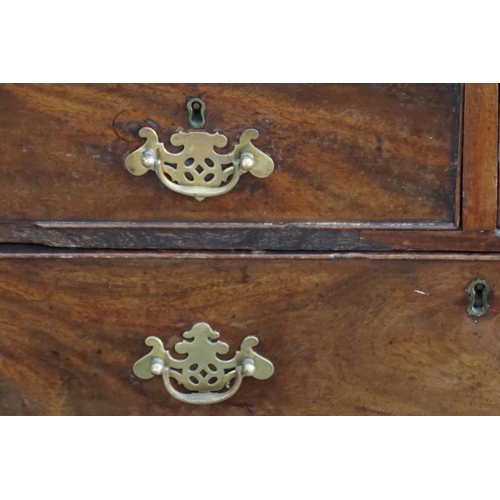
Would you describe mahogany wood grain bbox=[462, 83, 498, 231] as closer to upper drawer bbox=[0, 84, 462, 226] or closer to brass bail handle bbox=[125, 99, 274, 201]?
upper drawer bbox=[0, 84, 462, 226]

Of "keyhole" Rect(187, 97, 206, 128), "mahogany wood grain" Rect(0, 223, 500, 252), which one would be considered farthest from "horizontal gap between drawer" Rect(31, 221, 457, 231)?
"keyhole" Rect(187, 97, 206, 128)

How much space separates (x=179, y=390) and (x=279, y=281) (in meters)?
0.19

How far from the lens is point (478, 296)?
99cm

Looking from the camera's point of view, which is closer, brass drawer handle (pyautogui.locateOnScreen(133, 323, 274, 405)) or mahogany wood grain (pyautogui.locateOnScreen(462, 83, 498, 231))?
mahogany wood grain (pyautogui.locateOnScreen(462, 83, 498, 231))

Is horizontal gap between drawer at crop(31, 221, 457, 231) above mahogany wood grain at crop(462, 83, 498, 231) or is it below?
below

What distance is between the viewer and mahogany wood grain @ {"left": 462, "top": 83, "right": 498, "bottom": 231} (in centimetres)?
89

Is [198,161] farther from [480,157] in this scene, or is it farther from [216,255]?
[480,157]

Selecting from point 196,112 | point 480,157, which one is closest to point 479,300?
point 480,157

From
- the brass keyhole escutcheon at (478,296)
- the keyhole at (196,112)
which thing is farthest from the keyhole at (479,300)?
the keyhole at (196,112)

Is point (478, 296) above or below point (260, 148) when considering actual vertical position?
below

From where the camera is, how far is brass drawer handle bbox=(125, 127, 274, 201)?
35.8 inches

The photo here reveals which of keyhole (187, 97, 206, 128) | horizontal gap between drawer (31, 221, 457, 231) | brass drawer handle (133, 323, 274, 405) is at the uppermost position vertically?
keyhole (187, 97, 206, 128)

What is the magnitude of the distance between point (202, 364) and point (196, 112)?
30 centimetres

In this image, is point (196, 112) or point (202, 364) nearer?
point (196, 112)
